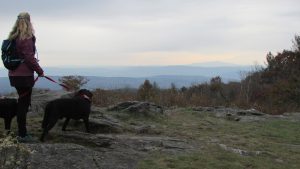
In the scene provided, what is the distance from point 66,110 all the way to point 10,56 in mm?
1415

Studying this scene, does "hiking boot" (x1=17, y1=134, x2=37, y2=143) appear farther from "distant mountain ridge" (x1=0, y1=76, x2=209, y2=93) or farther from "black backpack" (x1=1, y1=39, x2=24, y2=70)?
"distant mountain ridge" (x1=0, y1=76, x2=209, y2=93)

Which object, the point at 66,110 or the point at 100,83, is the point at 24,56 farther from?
the point at 100,83

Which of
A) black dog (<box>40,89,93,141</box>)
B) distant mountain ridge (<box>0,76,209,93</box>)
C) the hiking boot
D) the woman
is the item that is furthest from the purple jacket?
distant mountain ridge (<box>0,76,209,93</box>)

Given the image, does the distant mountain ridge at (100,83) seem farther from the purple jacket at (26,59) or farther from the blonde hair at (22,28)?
the blonde hair at (22,28)

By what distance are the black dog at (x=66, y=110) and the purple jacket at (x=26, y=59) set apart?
2.74 ft

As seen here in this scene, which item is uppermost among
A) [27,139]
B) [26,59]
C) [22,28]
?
[22,28]

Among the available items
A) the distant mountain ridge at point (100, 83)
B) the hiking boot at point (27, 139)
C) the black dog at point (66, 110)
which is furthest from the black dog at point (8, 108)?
the distant mountain ridge at point (100, 83)

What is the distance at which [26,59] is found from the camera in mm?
7906

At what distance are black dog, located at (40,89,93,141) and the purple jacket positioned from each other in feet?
2.74

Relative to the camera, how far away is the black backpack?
7.94 meters

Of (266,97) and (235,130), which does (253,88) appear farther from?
(235,130)

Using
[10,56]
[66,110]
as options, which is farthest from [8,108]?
[10,56]

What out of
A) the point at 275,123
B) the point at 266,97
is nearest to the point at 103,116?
the point at 275,123

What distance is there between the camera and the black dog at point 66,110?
28.1ft
